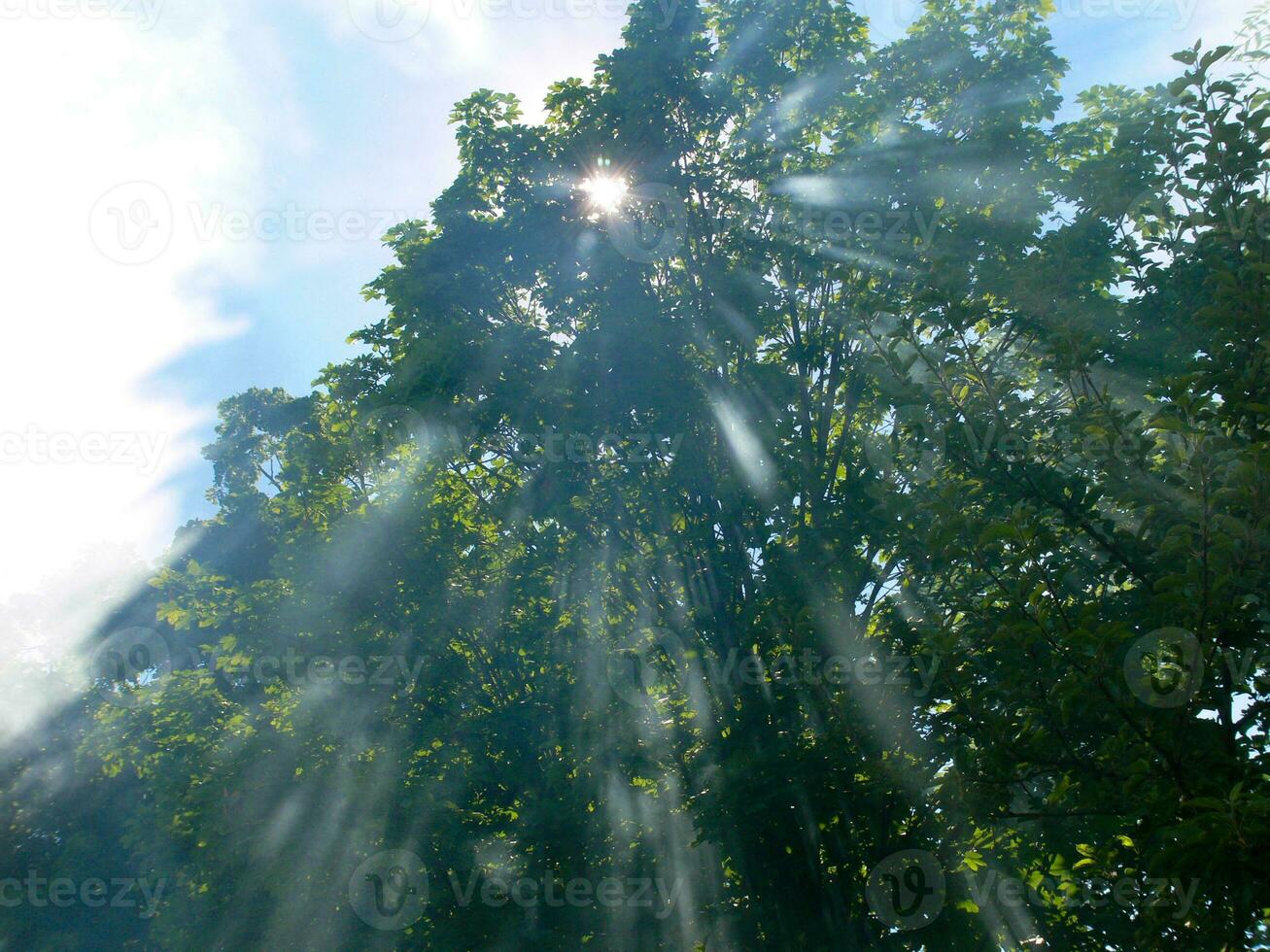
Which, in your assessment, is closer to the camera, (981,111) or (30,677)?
(981,111)

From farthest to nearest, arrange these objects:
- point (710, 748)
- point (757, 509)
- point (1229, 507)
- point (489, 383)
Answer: point (489, 383), point (757, 509), point (710, 748), point (1229, 507)

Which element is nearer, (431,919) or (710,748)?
(710,748)

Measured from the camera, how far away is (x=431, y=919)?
11562 millimetres

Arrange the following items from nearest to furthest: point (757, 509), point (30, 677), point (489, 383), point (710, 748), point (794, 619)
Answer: point (794, 619), point (710, 748), point (757, 509), point (489, 383), point (30, 677)

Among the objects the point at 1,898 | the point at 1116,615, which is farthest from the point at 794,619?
the point at 1,898

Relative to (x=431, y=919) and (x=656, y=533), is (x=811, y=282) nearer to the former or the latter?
(x=656, y=533)

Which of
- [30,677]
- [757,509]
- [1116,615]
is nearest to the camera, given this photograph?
[1116,615]

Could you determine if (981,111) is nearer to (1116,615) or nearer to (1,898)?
(1116,615)

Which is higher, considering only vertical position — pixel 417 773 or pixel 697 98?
pixel 697 98

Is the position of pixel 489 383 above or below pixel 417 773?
above

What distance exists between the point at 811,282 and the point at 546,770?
23.1ft

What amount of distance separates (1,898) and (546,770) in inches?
711

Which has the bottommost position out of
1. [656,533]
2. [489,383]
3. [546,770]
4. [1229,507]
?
[1229,507]

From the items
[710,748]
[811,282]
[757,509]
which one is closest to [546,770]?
[710,748]
